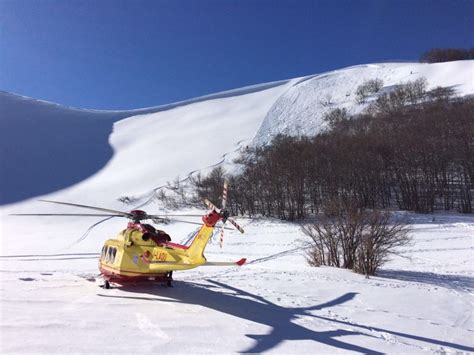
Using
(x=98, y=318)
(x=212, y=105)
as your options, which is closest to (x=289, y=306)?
(x=98, y=318)

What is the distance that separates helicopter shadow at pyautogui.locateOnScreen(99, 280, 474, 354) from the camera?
22.0 feet

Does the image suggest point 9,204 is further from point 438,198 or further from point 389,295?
point 438,198

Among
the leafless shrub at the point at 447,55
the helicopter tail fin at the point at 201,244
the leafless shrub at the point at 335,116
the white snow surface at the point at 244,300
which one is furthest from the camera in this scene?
the leafless shrub at the point at 447,55

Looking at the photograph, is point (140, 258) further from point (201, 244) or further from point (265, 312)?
point (265, 312)

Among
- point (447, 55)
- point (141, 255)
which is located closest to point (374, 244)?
point (141, 255)

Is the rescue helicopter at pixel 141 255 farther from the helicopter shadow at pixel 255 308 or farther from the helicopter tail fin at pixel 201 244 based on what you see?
the helicopter shadow at pixel 255 308

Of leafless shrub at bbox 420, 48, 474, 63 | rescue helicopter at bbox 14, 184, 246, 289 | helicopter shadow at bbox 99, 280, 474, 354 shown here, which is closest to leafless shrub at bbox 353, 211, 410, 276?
helicopter shadow at bbox 99, 280, 474, 354

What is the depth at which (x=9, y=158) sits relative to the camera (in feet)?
150

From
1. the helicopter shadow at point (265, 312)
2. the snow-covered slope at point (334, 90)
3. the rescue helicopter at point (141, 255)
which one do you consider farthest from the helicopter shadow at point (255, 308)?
the snow-covered slope at point (334, 90)

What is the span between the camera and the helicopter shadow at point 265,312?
6.70m

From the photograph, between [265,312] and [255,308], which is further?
[255,308]

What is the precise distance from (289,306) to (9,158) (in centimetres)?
4582

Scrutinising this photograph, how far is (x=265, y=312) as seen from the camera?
27.6ft

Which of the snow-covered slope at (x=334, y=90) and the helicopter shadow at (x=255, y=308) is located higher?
the snow-covered slope at (x=334, y=90)
